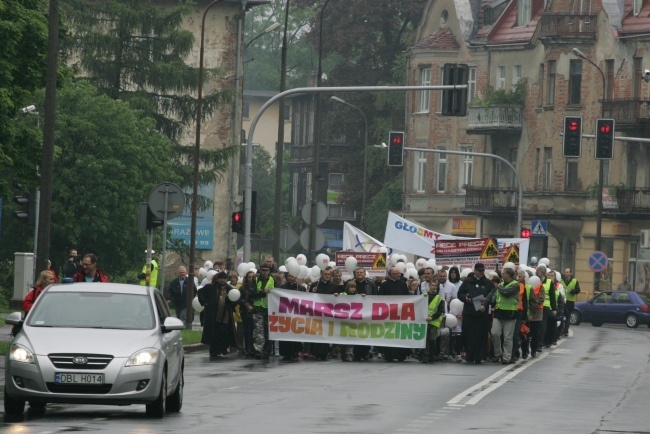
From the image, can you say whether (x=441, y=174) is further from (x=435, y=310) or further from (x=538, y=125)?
(x=435, y=310)

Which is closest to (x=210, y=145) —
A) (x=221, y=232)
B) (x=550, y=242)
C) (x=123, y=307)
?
(x=221, y=232)

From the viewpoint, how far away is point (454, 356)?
3098 centimetres

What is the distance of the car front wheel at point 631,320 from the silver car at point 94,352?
4123 centimetres

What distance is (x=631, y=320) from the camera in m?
57.8

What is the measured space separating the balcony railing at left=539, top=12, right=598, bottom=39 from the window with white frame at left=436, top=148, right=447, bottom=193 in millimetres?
9951

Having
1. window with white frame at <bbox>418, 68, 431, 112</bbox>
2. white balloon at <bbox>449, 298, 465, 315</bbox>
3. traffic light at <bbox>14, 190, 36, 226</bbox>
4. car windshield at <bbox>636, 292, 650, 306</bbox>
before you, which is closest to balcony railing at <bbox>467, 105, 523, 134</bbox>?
window with white frame at <bbox>418, 68, 431, 112</bbox>

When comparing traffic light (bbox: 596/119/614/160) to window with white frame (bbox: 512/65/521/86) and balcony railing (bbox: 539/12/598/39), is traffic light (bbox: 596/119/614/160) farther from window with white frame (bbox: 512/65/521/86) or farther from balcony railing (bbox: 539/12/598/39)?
window with white frame (bbox: 512/65/521/86)

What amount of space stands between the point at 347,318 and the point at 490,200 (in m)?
44.6

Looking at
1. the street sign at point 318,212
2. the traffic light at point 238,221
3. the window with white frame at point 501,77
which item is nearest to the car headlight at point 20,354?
the traffic light at point 238,221

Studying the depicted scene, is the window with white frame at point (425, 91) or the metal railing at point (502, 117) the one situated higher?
the window with white frame at point (425, 91)

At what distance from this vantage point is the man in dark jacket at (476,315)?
98.4 ft

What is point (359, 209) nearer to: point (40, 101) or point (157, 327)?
point (40, 101)

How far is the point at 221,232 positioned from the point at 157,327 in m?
48.5

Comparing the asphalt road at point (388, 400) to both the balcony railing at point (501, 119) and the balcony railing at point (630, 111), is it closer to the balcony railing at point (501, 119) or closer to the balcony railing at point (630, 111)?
the balcony railing at point (630, 111)
